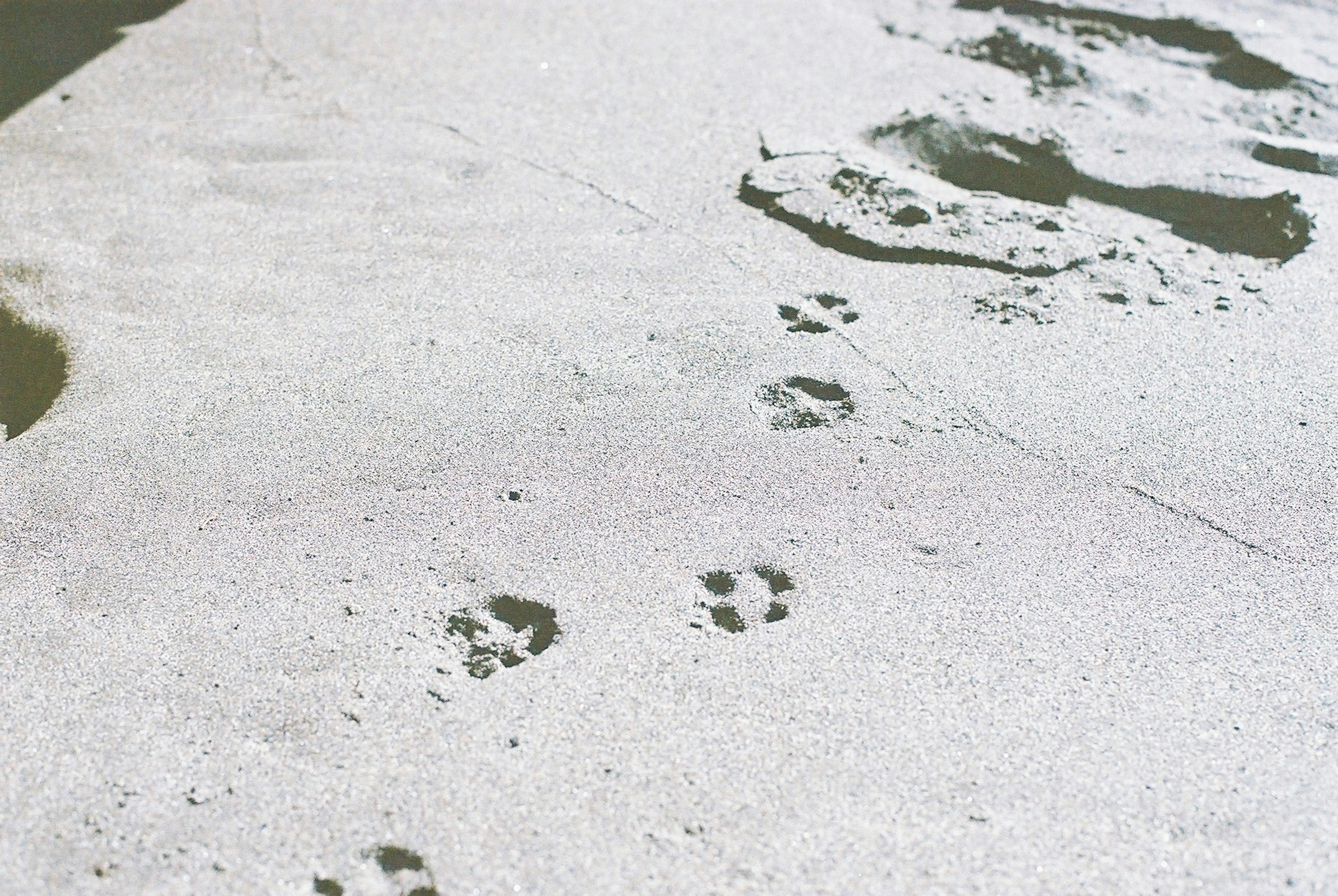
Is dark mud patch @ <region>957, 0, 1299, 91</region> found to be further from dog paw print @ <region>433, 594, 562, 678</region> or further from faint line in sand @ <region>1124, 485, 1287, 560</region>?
dog paw print @ <region>433, 594, 562, 678</region>

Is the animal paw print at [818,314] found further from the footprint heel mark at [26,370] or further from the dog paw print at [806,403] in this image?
the footprint heel mark at [26,370]

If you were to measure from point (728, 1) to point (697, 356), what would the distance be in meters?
2.02

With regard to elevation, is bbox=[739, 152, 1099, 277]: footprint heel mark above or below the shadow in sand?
below

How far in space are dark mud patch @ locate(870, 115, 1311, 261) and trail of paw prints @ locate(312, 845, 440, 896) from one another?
206 centimetres

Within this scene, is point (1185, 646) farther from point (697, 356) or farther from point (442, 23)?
point (442, 23)

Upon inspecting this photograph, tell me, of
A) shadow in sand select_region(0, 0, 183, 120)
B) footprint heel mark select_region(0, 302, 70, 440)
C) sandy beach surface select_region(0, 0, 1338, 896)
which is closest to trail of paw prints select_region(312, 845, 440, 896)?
sandy beach surface select_region(0, 0, 1338, 896)

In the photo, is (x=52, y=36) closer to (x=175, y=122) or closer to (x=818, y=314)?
(x=175, y=122)

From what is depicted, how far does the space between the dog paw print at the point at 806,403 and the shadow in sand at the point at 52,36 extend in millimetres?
2218

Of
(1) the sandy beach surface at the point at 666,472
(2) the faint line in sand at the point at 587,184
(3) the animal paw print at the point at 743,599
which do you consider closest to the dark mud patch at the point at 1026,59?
(1) the sandy beach surface at the point at 666,472

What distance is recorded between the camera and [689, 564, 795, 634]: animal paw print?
1.72m

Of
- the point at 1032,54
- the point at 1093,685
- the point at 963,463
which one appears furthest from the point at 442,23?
the point at 1093,685

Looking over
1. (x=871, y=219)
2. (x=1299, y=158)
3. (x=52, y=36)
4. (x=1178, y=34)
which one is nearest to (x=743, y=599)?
(x=871, y=219)

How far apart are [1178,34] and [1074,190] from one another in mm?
1177

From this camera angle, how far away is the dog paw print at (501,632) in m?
1.65
